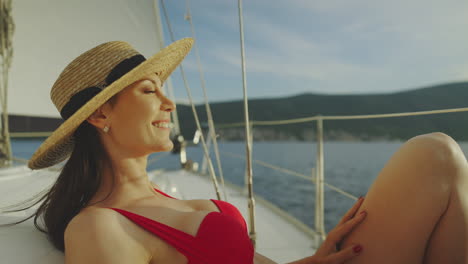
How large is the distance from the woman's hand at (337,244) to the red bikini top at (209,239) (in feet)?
0.68

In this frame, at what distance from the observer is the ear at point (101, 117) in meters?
0.78

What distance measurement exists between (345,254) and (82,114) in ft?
2.39

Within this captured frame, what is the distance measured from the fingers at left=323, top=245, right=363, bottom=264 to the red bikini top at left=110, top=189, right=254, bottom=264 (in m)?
0.22

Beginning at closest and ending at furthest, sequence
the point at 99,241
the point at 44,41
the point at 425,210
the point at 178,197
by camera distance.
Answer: the point at 99,241
the point at 425,210
the point at 178,197
the point at 44,41

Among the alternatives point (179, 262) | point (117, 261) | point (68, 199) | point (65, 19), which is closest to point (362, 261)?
point (179, 262)

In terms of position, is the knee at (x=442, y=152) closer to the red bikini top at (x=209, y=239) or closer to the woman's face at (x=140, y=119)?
the red bikini top at (x=209, y=239)

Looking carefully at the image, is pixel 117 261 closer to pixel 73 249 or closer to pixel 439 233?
pixel 73 249

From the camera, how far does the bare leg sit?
70 centimetres

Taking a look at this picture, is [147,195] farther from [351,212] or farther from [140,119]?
[351,212]

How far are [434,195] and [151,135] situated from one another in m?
0.70

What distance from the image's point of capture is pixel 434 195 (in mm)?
695

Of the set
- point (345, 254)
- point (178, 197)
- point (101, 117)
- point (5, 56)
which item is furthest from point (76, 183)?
point (5, 56)

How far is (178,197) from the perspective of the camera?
6.43 feet

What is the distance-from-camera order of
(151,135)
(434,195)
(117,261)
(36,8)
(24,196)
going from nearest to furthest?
1. (117,261)
2. (434,195)
3. (151,135)
4. (24,196)
5. (36,8)
